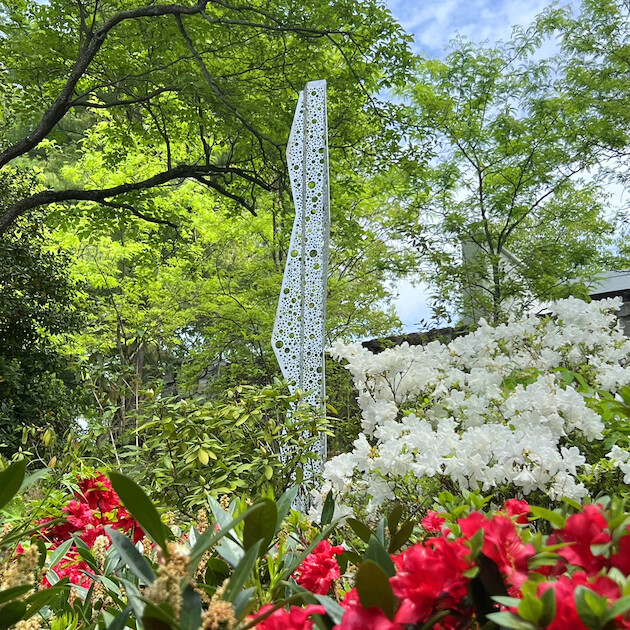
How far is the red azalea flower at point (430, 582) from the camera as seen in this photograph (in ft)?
1.36

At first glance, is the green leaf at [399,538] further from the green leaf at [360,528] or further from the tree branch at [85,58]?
the tree branch at [85,58]

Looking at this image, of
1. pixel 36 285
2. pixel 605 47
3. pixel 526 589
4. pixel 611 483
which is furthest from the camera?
pixel 605 47

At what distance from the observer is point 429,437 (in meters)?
1.49

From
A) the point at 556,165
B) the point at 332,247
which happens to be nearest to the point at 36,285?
the point at 332,247

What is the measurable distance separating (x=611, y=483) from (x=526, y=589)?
4.64ft

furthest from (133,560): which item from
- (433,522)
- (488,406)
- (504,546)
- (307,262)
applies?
(307,262)

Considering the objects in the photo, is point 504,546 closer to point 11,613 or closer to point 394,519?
point 394,519

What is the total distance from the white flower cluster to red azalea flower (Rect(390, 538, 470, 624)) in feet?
3.30

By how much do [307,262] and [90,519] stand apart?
2.73 metres

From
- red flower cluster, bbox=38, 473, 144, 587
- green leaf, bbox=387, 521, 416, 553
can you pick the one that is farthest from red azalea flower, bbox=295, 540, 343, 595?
red flower cluster, bbox=38, 473, 144, 587

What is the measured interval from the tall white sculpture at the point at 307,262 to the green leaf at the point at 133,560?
3.28 m

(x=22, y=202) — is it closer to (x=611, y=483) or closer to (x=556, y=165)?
(x=556, y=165)

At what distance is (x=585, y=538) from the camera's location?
470 millimetres

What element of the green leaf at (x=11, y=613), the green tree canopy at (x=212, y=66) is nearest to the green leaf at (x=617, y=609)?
the green leaf at (x=11, y=613)
